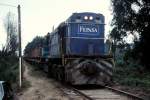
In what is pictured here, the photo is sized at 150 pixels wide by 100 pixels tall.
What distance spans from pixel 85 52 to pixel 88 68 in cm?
137

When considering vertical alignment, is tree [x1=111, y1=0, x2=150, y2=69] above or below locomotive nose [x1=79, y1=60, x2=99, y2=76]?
above

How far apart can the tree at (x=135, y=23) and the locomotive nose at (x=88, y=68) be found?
1950mm

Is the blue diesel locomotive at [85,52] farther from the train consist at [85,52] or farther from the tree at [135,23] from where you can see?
the tree at [135,23]

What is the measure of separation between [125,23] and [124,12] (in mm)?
629

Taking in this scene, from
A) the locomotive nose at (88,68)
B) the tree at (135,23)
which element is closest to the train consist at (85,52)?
the locomotive nose at (88,68)

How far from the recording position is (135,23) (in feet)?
44.5

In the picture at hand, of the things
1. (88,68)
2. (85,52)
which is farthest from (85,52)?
(88,68)

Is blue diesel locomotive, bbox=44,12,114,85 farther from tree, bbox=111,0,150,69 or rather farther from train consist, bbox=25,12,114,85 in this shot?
tree, bbox=111,0,150,69

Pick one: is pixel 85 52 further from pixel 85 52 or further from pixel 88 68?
pixel 88 68

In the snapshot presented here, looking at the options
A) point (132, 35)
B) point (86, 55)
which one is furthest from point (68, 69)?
point (132, 35)

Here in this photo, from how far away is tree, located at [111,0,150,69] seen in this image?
42.4 ft

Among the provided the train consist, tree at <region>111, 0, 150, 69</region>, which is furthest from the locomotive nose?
tree at <region>111, 0, 150, 69</region>

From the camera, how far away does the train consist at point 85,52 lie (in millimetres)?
15336

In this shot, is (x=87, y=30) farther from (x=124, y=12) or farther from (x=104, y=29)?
(x=124, y=12)
